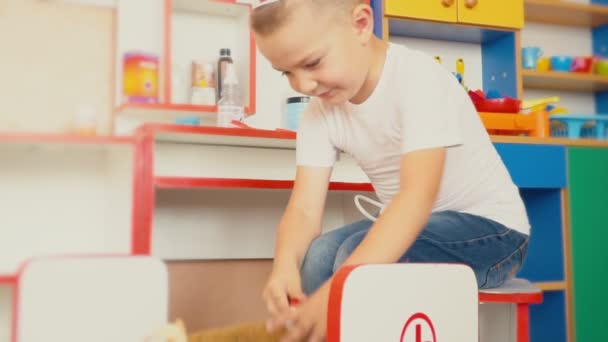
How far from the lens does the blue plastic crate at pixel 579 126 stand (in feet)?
6.68

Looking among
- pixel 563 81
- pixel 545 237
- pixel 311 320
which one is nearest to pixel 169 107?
pixel 311 320

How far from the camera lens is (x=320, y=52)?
0.81m

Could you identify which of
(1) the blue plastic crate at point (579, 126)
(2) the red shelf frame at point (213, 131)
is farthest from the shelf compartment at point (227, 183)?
(1) the blue plastic crate at point (579, 126)

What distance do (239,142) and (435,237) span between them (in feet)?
2.17

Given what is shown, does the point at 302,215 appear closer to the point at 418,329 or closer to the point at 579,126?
the point at 418,329

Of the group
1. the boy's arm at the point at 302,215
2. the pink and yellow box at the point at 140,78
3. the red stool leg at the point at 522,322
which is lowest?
the red stool leg at the point at 522,322

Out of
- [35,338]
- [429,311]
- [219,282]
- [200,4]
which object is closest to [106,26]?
[200,4]

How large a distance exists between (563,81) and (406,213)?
180cm

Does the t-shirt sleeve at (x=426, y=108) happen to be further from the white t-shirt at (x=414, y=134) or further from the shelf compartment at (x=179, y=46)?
the shelf compartment at (x=179, y=46)

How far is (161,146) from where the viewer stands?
134 cm

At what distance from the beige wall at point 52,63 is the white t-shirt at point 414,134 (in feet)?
3.08

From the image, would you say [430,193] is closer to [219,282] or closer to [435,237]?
[435,237]

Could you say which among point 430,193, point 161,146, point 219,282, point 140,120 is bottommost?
point 219,282

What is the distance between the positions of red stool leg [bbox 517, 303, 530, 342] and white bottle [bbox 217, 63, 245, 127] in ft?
2.99
